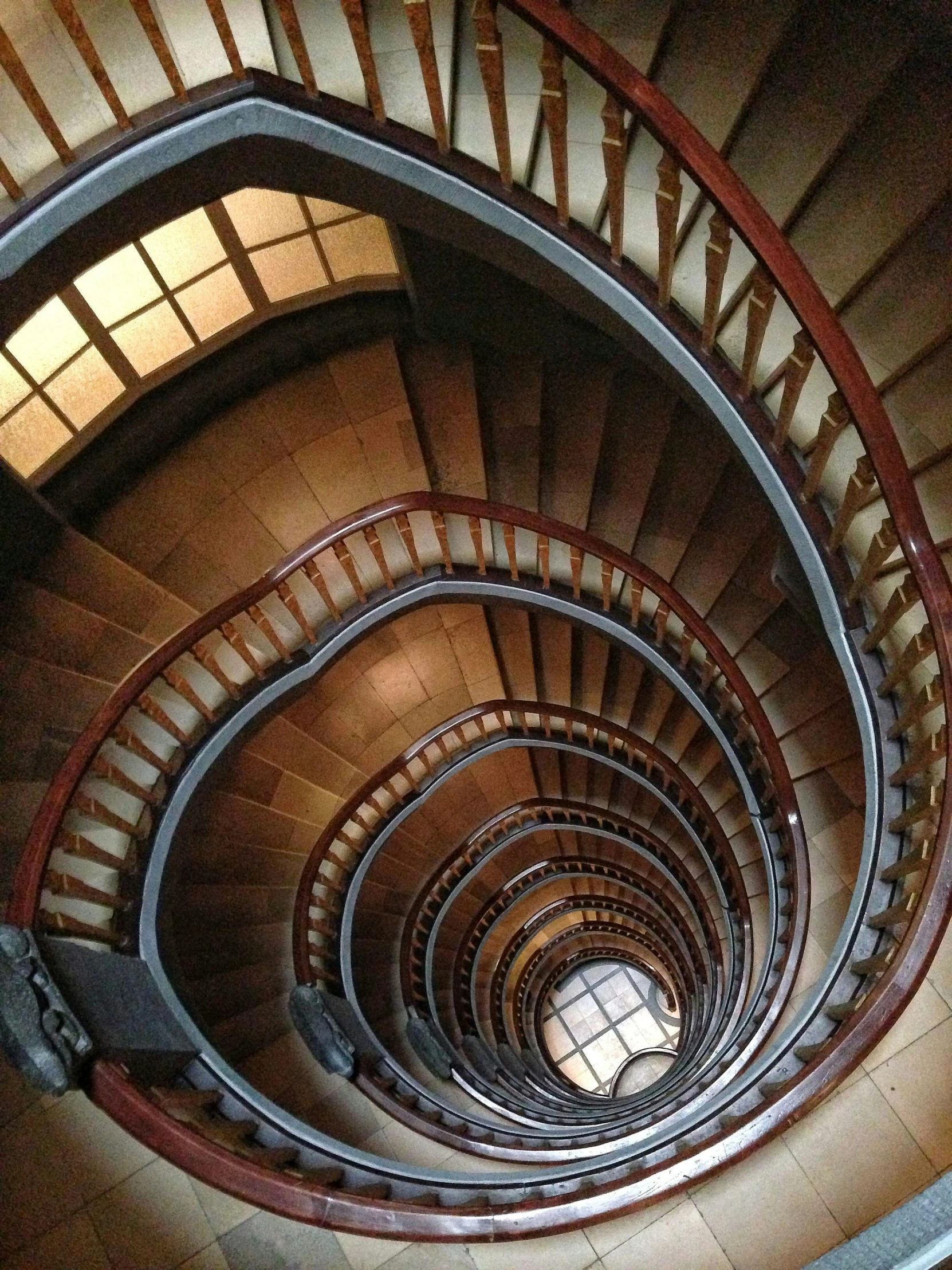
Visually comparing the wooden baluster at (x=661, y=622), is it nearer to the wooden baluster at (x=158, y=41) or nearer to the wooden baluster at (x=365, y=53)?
the wooden baluster at (x=365, y=53)

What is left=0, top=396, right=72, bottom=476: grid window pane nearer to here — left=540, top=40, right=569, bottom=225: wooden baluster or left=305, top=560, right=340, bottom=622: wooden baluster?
left=305, top=560, right=340, bottom=622: wooden baluster

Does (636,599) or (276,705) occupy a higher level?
(276,705)

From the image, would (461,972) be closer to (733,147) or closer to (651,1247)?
(651,1247)

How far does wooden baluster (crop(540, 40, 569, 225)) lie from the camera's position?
7.52ft

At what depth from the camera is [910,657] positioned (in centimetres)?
284

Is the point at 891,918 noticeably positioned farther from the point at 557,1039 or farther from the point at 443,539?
the point at 557,1039

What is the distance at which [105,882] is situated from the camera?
4.48 m

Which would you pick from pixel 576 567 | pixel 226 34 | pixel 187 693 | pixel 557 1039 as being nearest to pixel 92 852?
pixel 187 693

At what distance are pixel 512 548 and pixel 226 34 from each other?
3.02 metres

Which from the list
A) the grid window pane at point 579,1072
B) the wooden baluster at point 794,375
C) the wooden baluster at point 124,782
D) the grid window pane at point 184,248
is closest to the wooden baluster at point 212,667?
the wooden baluster at point 124,782

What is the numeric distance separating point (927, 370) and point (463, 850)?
23.3ft

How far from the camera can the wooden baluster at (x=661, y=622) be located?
4.81 metres

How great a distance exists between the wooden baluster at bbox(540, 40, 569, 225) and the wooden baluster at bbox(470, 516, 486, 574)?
7.65 ft

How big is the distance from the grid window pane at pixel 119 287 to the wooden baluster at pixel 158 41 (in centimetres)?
214
